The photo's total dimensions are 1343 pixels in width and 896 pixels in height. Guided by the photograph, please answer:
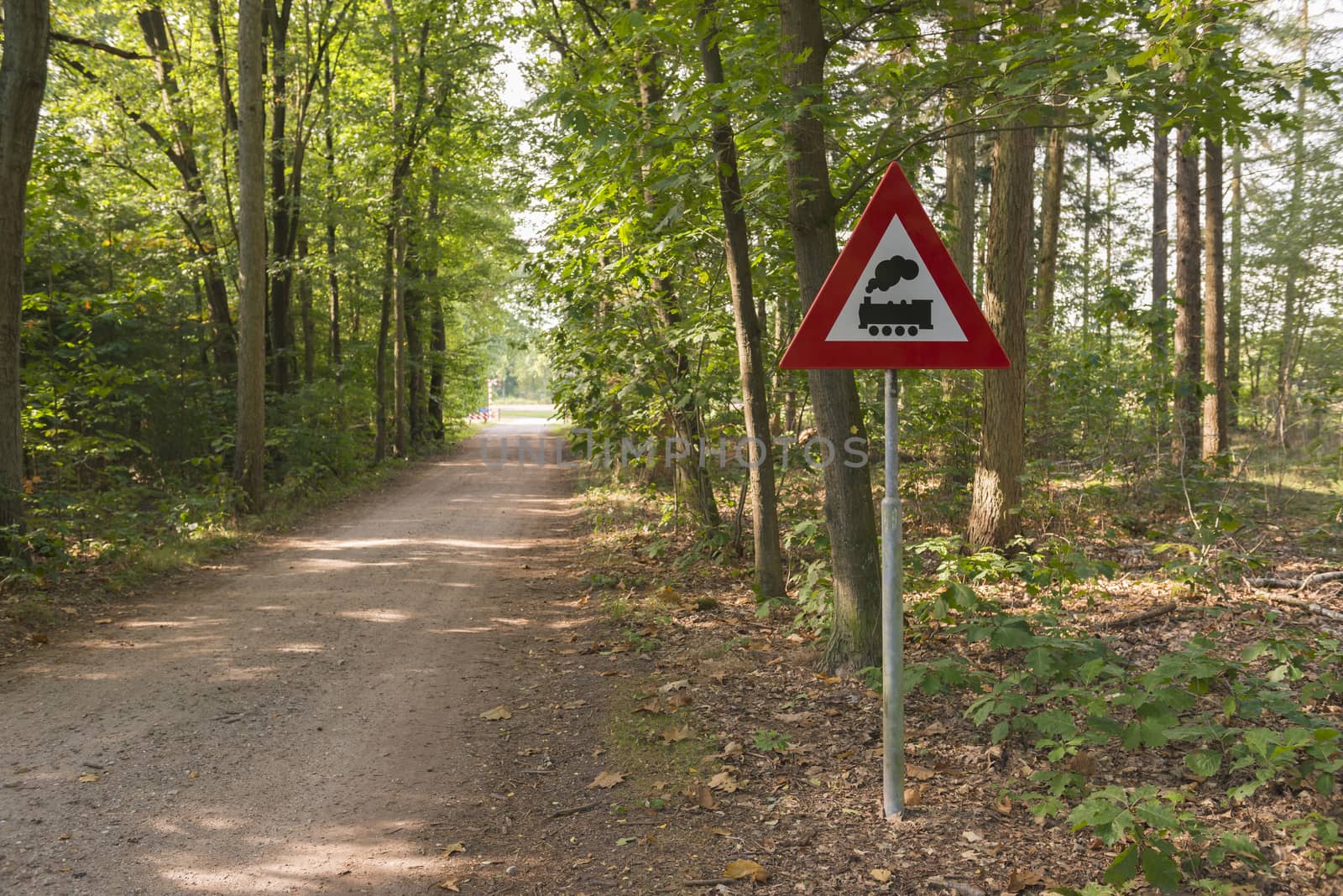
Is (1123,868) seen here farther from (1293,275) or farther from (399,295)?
(1293,275)

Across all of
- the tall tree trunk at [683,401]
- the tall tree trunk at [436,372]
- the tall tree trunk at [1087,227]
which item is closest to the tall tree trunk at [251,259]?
the tall tree trunk at [683,401]

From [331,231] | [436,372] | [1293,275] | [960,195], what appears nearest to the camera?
[960,195]

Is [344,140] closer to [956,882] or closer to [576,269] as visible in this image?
[576,269]

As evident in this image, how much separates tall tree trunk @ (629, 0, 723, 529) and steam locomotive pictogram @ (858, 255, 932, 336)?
17.1 feet

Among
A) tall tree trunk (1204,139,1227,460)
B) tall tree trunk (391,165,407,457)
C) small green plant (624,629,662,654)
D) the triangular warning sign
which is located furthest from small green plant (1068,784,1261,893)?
tall tree trunk (391,165,407,457)

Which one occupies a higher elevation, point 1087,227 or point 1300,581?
A: point 1087,227

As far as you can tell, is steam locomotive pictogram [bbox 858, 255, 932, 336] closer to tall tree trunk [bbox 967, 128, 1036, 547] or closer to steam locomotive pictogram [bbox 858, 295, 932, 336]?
steam locomotive pictogram [bbox 858, 295, 932, 336]

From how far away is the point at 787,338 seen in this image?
9.20m

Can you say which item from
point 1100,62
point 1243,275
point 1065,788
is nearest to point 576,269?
point 1100,62

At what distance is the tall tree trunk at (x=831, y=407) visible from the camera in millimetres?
5586

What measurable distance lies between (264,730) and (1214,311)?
15154mm

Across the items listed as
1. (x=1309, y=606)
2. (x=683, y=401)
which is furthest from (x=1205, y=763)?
(x=683, y=401)

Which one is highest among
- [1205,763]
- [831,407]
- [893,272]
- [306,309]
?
Result: [306,309]

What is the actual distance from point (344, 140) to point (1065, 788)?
2236 cm
